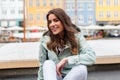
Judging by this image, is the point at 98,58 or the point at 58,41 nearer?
the point at 58,41

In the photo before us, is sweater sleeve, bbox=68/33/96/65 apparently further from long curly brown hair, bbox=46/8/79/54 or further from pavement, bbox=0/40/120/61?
pavement, bbox=0/40/120/61

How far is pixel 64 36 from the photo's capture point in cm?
165

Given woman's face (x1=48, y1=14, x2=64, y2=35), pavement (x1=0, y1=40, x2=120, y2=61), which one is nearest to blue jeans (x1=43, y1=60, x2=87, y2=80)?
woman's face (x1=48, y1=14, x2=64, y2=35)

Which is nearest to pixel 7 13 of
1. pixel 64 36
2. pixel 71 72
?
pixel 64 36

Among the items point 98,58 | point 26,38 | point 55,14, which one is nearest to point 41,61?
point 55,14

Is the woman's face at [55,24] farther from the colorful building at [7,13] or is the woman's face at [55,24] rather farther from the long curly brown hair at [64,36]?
the colorful building at [7,13]

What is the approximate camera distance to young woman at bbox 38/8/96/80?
5.18 ft

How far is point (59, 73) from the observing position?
1585 millimetres

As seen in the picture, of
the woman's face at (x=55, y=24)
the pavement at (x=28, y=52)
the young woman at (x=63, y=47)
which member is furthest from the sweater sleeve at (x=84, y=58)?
the pavement at (x=28, y=52)

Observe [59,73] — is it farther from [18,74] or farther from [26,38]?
[26,38]

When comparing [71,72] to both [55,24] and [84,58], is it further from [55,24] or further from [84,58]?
[55,24]

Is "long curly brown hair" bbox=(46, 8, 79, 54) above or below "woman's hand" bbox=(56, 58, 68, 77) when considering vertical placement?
above

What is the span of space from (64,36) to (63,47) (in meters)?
0.06

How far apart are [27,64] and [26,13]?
3.10m
